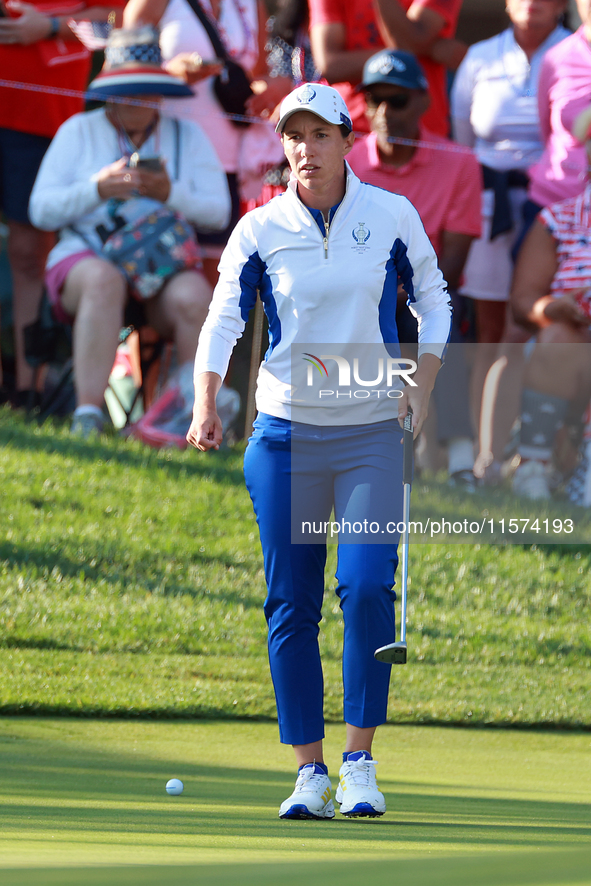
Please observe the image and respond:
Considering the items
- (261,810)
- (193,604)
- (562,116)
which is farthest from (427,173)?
(261,810)

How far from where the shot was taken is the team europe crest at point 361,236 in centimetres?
352

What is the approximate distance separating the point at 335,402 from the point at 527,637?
9.70 ft

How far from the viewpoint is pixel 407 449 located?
11.7 feet

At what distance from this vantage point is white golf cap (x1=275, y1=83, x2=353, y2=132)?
3.48 metres

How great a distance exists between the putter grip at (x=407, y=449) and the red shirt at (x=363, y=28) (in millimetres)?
4151

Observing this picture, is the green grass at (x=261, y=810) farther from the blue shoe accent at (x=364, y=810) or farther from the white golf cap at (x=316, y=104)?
the white golf cap at (x=316, y=104)

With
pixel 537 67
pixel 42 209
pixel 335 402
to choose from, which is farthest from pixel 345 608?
pixel 537 67

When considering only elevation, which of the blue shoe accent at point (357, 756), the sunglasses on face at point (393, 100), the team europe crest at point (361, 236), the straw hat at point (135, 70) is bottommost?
the blue shoe accent at point (357, 756)

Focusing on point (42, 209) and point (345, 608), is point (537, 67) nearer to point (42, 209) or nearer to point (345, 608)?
point (42, 209)

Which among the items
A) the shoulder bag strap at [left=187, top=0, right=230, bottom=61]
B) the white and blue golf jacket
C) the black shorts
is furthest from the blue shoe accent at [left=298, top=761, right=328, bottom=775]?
the shoulder bag strap at [left=187, top=0, right=230, bottom=61]

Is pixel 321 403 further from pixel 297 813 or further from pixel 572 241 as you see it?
pixel 572 241

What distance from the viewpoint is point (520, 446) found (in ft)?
23.4

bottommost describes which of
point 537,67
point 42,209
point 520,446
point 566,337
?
point 520,446

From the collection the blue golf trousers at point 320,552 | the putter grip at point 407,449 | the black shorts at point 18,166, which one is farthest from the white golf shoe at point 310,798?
the black shorts at point 18,166
